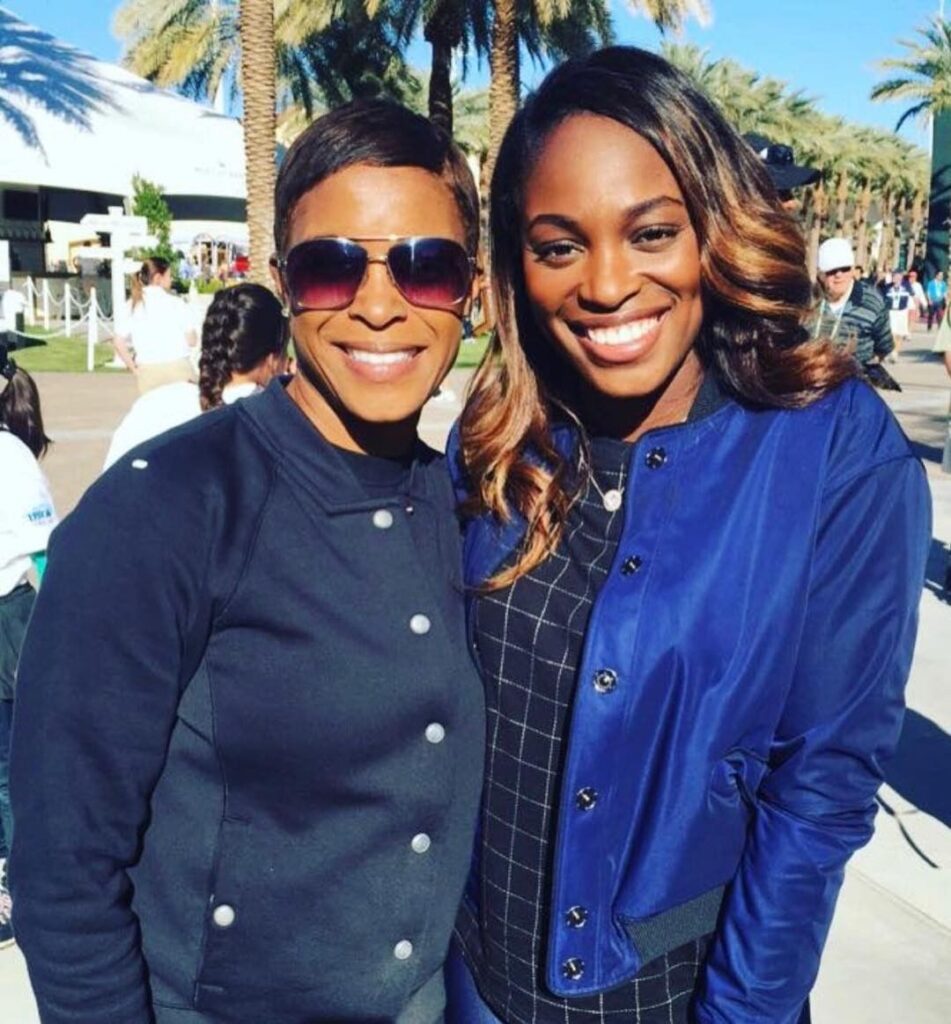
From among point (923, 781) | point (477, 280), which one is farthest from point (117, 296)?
point (477, 280)

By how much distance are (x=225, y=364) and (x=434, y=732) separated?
2919mm

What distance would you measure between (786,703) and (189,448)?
85 centimetres

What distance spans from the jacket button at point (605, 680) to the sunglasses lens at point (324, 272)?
626mm

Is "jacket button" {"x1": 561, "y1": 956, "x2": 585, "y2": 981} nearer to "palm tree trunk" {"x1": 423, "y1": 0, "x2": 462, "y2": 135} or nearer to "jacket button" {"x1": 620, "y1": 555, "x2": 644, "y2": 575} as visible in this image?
"jacket button" {"x1": 620, "y1": 555, "x2": 644, "y2": 575}

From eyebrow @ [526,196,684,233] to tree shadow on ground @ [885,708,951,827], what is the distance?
10.2ft

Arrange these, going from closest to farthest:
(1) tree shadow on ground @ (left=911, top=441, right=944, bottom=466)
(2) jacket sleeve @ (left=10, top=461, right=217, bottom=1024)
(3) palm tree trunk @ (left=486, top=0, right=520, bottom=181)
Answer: (2) jacket sleeve @ (left=10, top=461, right=217, bottom=1024), (1) tree shadow on ground @ (left=911, top=441, right=944, bottom=466), (3) palm tree trunk @ (left=486, top=0, right=520, bottom=181)

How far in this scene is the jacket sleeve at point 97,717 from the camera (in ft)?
4.43

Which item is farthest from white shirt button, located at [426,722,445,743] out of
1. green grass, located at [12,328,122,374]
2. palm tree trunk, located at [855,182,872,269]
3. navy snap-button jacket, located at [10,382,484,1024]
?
palm tree trunk, located at [855,182,872,269]

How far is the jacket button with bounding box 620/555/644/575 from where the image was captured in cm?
154

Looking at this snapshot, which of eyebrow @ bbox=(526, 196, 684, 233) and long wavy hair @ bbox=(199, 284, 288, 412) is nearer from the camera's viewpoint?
eyebrow @ bbox=(526, 196, 684, 233)

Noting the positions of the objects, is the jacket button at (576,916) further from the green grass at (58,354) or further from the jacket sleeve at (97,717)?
the green grass at (58,354)

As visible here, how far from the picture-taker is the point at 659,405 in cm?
176

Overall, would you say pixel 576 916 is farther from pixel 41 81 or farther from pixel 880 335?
pixel 41 81

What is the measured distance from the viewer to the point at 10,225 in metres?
36.0
